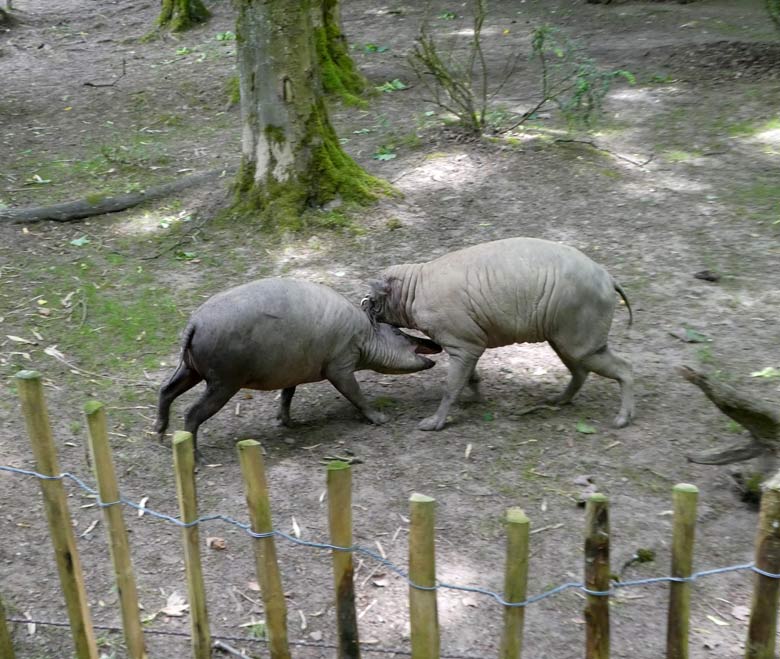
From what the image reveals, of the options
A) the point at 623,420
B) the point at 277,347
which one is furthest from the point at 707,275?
the point at 277,347

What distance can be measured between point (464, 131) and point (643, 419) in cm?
458

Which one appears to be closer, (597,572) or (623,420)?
(597,572)

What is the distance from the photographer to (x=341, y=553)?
2.94 m

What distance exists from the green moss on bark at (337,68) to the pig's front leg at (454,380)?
19.7 ft

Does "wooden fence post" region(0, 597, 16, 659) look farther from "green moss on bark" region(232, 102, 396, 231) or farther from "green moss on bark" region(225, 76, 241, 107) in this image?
"green moss on bark" region(225, 76, 241, 107)

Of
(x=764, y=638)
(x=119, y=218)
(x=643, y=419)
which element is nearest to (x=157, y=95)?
(x=119, y=218)

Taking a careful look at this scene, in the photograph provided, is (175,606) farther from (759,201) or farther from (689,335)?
(759,201)

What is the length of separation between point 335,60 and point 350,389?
22.0 feet

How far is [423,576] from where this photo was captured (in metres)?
2.82

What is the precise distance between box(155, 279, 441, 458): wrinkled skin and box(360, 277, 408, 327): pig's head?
13cm

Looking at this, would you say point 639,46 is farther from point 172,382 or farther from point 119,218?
point 172,382

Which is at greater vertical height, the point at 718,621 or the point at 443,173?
the point at 443,173

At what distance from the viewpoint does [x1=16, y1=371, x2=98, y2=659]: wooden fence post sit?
3.07 m

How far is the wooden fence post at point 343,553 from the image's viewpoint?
2797mm
